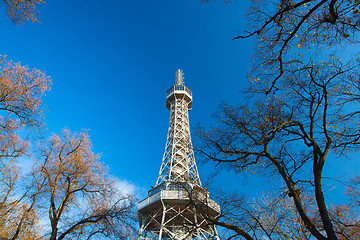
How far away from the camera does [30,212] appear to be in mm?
9336

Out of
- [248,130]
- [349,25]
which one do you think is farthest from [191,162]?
[349,25]

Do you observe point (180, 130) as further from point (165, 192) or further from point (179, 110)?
point (165, 192)

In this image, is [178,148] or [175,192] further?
[178,148]

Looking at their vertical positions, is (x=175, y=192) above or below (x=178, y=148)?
below

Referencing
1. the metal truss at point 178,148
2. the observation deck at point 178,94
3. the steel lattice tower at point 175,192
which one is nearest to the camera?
the steel lattice tower at point 175,192

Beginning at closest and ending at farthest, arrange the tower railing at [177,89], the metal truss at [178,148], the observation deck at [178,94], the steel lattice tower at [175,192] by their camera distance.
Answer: the steel lattice tower at [175,192] < the metal truss at [178,148] < the observation deck at [178,94] < the tower railing at [177,89]

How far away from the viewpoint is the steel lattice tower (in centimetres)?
1730

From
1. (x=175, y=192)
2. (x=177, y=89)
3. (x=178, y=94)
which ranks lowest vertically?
(x=175, y=192)

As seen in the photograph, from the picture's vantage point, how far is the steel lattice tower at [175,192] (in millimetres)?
17297

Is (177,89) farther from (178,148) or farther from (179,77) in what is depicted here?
(178,148)

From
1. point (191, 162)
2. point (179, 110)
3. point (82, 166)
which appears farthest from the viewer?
point (179, 110)

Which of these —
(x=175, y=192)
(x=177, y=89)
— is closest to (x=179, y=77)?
(x=177, y=89)

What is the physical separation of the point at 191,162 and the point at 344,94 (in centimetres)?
3102

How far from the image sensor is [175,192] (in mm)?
25609
